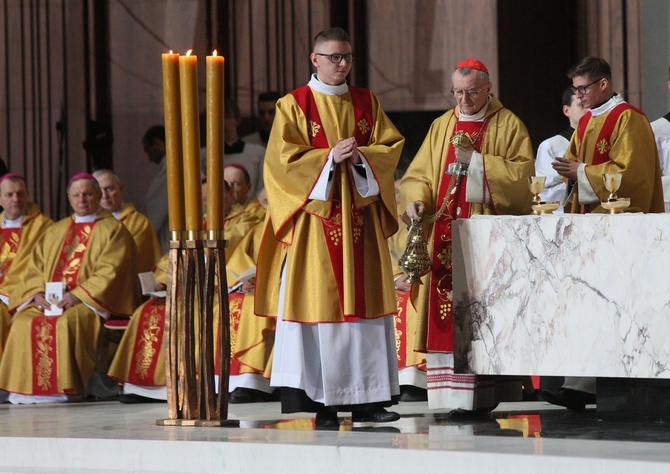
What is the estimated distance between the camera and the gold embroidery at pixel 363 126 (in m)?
5.84

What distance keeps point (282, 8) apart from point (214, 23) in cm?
61

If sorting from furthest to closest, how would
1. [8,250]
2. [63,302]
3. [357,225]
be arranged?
[8,250] → [63,302] → [357,225]

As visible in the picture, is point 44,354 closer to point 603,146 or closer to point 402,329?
point 402,329

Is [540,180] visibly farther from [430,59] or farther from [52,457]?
[430,59]

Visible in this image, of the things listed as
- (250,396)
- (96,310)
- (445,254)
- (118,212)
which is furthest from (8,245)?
(445,254)

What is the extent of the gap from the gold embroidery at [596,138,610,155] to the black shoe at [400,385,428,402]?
7.03 feet

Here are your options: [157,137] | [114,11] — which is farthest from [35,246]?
[114,11]

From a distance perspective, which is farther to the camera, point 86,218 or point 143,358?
point 86,218

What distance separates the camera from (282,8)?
428 inches

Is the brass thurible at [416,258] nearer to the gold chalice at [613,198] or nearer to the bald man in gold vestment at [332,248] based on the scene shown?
the bald man in gold vestment at [332,248]

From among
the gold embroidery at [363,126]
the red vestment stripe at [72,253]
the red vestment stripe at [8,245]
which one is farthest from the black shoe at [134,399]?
the gold embroidery at [363,126]

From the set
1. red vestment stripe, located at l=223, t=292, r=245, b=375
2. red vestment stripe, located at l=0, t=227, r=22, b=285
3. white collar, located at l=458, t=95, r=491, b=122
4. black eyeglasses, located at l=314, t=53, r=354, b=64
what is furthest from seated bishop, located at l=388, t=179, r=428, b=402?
red vestment stripe, located at l=0, t=227, r=22, b=285

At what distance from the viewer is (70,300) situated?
27.6ft

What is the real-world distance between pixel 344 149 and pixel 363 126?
13.6 inches
